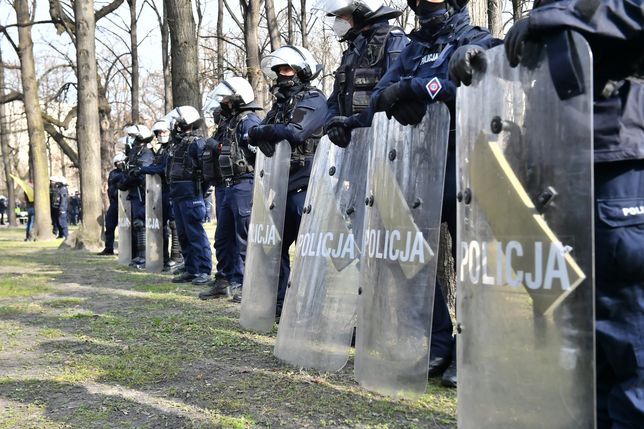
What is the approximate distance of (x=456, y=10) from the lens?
3627 mm

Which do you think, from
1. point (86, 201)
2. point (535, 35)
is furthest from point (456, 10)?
point (86, 201)

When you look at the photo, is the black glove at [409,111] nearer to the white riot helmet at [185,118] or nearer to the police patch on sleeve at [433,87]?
the police patch on sleeve at [433,87]

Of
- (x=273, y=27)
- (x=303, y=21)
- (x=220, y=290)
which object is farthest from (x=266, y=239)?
(x=303, y=21)

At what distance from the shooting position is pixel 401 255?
330 cm

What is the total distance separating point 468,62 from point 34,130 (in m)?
19.6

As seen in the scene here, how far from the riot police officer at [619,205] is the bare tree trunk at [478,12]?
335 cm

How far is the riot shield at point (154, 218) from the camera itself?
31.6 feet

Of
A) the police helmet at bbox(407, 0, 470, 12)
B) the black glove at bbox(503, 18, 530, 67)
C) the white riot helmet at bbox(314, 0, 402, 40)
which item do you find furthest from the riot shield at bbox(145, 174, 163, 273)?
the black glove at bbox(503, 18, 530, 67)

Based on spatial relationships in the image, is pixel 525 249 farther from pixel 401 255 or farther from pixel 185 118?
pixel 185 118

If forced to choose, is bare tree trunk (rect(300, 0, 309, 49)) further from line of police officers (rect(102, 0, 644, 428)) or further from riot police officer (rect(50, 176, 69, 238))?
line of police officers (rect(102, 0, 644, 428))

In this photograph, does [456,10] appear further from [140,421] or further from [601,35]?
[140,421]

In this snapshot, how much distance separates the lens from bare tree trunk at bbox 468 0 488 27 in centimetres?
551

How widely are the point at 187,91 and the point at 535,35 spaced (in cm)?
854

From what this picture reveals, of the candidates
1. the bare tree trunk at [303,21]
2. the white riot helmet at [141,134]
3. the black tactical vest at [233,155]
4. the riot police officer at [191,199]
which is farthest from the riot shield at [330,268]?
the bare tree trunk at [303,21]
